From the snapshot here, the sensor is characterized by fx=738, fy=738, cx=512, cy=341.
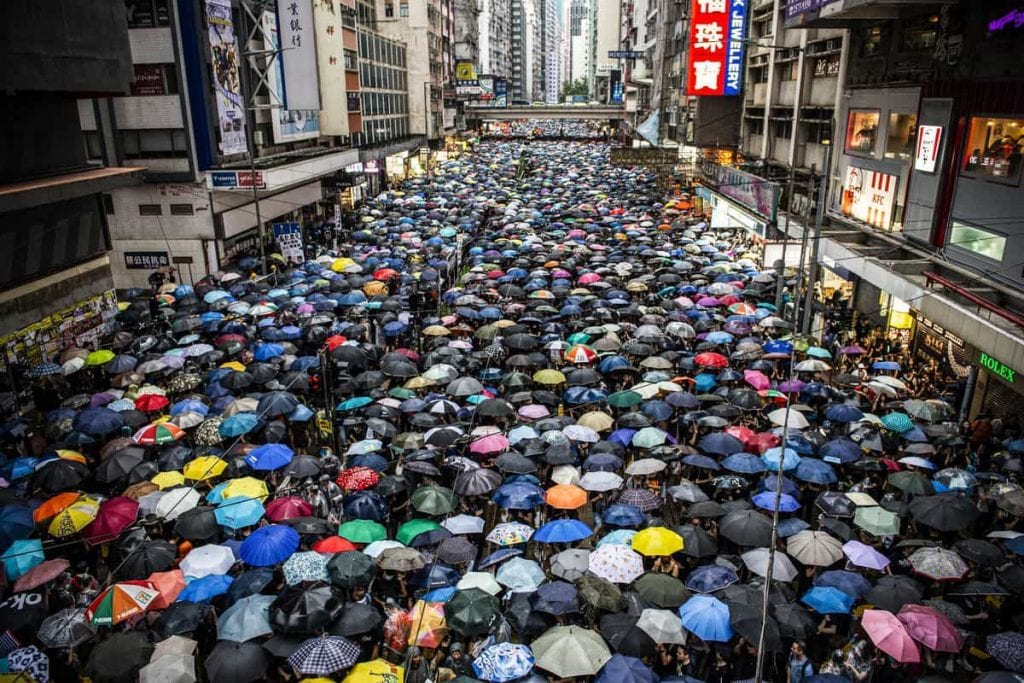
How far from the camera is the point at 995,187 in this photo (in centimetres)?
1578

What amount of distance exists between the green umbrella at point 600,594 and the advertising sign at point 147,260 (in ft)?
78.2

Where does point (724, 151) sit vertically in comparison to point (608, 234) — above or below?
above

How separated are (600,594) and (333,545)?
3.53 metres

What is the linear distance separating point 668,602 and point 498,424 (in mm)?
6524

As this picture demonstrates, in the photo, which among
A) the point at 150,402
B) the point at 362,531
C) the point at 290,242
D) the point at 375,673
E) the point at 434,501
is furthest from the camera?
the point at 290,242

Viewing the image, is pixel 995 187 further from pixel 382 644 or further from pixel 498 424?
pixel 382 644

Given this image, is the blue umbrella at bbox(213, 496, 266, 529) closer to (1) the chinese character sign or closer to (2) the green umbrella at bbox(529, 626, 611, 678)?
(2) the green umbrella at bbox(529, 626, 611, 678)

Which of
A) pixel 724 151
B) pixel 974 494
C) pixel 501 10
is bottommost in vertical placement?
pixel 974 494

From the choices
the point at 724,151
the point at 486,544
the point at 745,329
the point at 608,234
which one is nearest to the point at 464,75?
the point at 724,151

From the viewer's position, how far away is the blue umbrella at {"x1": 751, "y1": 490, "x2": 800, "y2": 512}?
1062 centimetres

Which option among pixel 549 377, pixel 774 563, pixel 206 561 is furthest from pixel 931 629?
pixel 549 377

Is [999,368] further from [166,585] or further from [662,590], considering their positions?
[166,585]

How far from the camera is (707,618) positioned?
8.11 m

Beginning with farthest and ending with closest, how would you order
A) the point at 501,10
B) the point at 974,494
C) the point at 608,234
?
the point at 501,10
the point at 608,234
the point at 974,494
